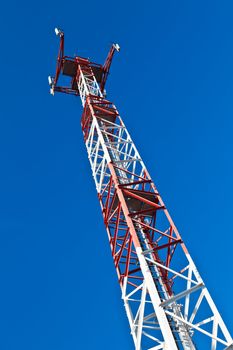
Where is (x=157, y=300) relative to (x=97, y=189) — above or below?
below

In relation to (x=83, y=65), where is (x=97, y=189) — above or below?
below

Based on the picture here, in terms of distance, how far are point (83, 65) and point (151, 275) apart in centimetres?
2348

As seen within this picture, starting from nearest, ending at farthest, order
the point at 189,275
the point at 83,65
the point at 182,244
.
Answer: the point at 189,275
the point at 182,244
the point at 83,65

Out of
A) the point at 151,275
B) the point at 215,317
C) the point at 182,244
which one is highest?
the point at 182,244

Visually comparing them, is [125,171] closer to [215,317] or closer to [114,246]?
[114,246]

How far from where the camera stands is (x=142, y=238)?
51.4 feet

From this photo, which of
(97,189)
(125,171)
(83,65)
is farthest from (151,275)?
(83,65)

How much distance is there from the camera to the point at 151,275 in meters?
13.3

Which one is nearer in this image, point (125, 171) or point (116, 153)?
point (125, 171)

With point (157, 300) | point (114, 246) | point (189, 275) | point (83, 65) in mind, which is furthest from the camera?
point (83, 65)

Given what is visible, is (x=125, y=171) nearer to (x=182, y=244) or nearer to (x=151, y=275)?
(x=182, y=244)

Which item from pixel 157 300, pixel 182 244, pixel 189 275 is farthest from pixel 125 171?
pixel 157 300

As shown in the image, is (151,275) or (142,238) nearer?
(151,275)

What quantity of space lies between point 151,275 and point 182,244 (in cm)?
276
